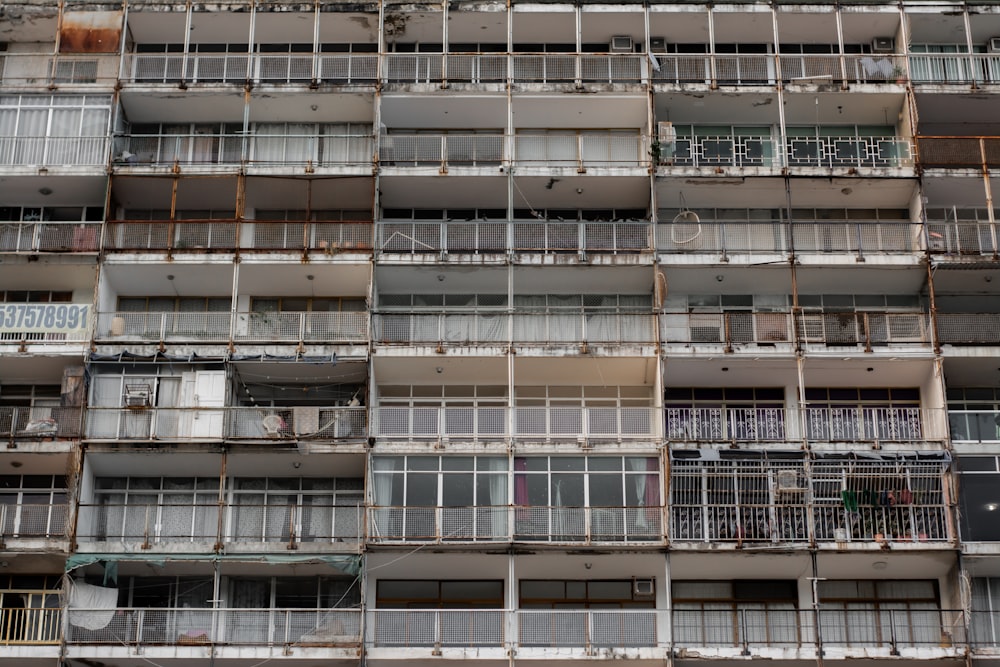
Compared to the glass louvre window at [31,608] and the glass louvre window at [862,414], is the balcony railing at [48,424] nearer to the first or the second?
the glass louvre window at [31,608]

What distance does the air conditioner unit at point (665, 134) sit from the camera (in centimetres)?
4288

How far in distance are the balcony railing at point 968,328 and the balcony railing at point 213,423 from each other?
16113mm

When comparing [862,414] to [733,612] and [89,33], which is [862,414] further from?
[89,33]

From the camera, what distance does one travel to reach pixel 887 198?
142ft

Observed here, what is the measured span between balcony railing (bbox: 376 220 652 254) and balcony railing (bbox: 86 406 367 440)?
5.44 meters

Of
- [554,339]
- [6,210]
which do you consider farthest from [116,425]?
[554,339]

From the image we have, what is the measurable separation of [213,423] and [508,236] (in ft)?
31.9

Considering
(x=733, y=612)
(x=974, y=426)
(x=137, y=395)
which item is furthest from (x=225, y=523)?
(x=974, y=426)

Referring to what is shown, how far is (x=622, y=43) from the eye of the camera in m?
45.6

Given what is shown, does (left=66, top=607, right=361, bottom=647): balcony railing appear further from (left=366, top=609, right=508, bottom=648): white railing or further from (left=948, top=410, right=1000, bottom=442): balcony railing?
(left=948, top=410, right=1000, bottom=442): balcony railing

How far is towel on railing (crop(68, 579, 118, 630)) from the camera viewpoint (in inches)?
1469

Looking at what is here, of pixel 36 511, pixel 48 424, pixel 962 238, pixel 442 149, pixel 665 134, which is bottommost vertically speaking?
pixel 36 511

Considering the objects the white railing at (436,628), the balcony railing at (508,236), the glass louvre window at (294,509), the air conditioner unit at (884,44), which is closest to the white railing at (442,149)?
the balcony railing at (508,236)

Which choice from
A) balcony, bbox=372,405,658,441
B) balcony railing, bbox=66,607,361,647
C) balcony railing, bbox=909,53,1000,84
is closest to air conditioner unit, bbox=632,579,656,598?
balcony, bbox=372,405,658,441
